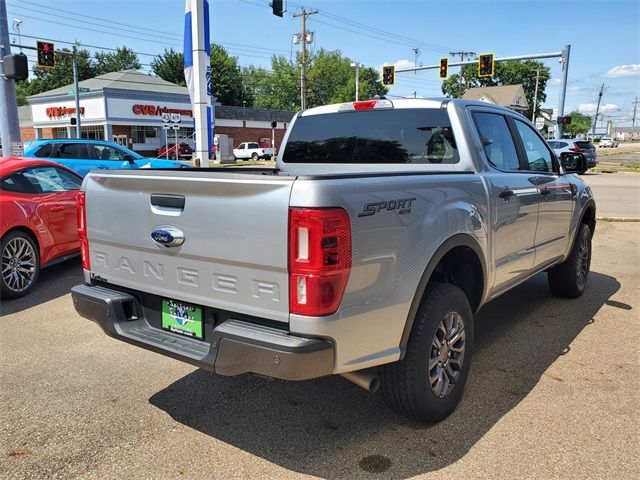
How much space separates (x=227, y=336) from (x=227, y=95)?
6723 cm

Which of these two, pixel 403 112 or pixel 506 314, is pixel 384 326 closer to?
pixel 403 112

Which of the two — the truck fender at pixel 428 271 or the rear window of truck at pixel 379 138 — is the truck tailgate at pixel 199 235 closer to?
the truck fender at pixel 428 271

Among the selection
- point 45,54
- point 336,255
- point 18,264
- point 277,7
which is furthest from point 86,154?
point 45,54

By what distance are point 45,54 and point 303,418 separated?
2463 centimetres

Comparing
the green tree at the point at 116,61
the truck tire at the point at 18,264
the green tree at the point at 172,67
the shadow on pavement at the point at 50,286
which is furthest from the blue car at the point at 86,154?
the green tree at the point at 116,61

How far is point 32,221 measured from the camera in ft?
20.1

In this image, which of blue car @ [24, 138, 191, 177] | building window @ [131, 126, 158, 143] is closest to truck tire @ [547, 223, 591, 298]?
blue car @ [24, 138, 191, 177]

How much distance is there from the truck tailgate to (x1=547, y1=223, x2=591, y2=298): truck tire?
13.7 ft

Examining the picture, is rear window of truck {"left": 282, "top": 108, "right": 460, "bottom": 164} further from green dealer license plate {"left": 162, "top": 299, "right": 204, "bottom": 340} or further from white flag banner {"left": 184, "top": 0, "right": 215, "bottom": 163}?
white flag banner {"left": 184, "top": 0, "right": 215, "bottom": 163}

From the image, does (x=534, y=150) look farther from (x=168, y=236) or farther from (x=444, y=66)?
(x=444, y=66)

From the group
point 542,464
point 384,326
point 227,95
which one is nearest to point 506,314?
point 542,464

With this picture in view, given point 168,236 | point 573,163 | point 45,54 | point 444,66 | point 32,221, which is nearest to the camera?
point 168,236

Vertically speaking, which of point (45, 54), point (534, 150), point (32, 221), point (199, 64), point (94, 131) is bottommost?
point (32, 221)

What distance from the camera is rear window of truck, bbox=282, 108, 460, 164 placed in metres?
3.90
